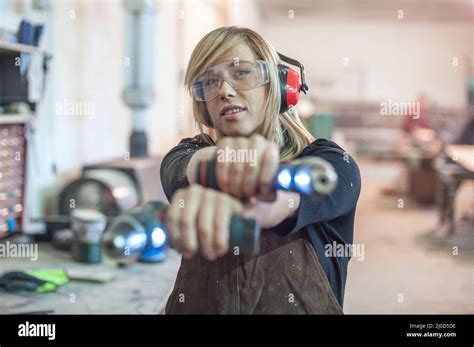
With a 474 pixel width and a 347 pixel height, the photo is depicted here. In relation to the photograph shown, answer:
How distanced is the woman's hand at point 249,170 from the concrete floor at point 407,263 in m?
0.94

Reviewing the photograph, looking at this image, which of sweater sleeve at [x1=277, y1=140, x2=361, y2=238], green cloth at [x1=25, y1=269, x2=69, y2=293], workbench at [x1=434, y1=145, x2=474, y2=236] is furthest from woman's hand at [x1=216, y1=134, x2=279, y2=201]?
workbench at [x1=434, y1=145, x2=474, y2=236]

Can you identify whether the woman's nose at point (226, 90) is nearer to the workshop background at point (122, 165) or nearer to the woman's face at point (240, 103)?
the woman's face at point (240, 103)

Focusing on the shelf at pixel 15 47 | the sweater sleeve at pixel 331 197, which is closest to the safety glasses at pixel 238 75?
the sweater sleeve at pixel 331 197

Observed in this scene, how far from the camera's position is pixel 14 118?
243 cm

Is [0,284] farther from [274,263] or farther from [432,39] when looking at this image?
[432,39]

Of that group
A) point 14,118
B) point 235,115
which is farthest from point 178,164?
point 14,118

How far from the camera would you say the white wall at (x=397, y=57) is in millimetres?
8453

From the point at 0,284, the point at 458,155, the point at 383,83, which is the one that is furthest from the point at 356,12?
the point at 0,284

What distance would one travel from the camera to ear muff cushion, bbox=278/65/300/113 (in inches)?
36.6

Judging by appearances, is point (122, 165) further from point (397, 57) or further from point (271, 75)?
point (397, 57)

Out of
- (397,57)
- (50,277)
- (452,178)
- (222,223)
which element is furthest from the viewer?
(397,57)

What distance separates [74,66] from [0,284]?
135 cm

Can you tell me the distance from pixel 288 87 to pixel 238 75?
8 cm

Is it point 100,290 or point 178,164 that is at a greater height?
point 178,164
